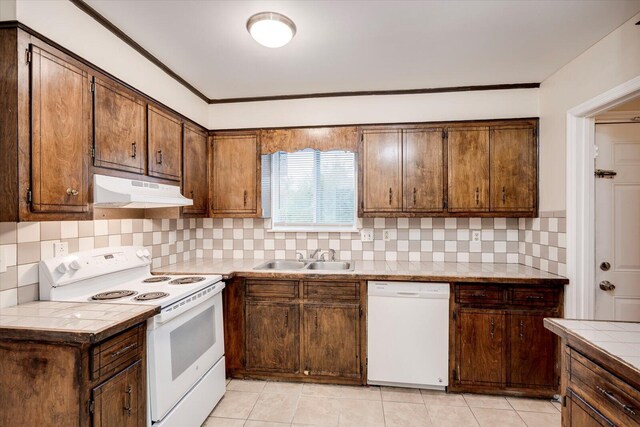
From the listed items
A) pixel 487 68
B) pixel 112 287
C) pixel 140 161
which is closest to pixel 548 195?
pixel 487 68

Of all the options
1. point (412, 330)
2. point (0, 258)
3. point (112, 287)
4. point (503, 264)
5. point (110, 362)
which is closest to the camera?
point (110, 362)

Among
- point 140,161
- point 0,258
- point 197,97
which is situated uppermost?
point 197,97

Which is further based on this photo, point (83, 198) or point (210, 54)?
point (210, 54)

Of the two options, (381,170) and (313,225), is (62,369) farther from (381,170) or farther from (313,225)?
(381,170)

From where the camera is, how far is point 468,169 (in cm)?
274

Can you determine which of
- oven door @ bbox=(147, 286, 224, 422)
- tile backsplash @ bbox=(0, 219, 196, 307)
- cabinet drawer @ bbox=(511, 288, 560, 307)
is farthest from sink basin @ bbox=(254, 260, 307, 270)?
cabinet drawer @ bbox=(511, 288, 560, 307)

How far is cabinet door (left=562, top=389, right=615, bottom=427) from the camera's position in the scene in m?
1.19

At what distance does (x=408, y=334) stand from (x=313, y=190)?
64.9 inches

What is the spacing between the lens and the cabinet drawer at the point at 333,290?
100.0 inches

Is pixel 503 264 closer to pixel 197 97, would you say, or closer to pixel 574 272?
pixel 574 272

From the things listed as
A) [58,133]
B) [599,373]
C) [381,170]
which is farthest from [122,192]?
[599,373]

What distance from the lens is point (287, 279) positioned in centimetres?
259

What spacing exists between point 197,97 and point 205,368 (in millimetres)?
2381

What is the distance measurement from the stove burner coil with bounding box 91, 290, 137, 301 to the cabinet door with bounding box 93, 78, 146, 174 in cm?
77
